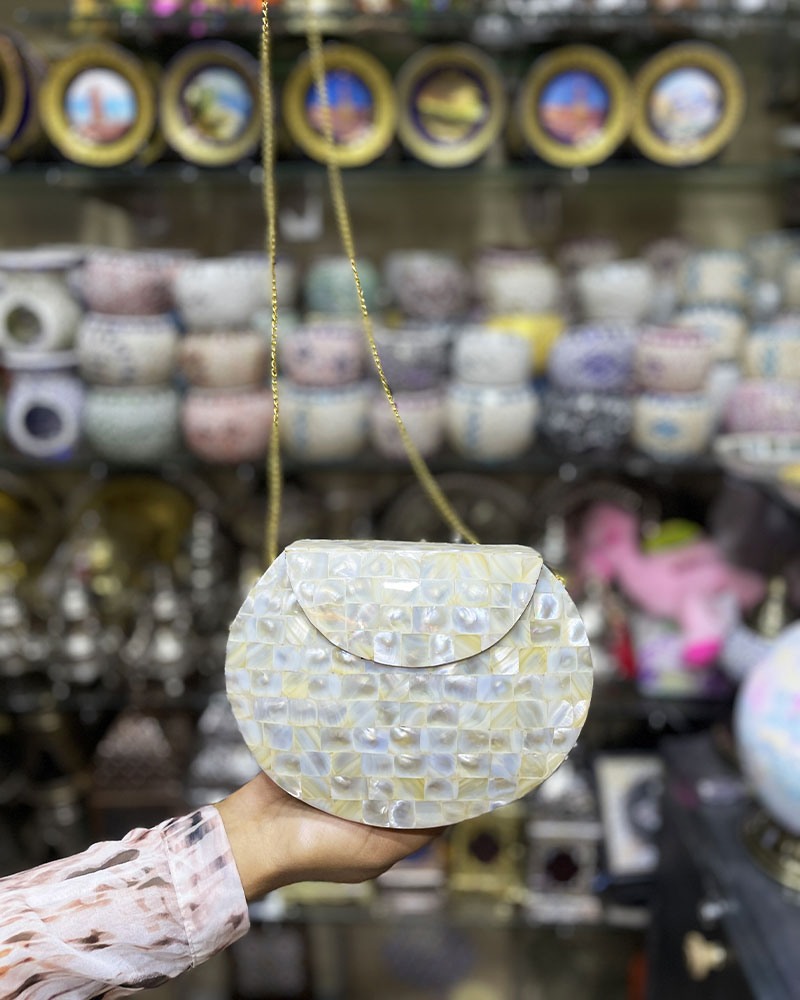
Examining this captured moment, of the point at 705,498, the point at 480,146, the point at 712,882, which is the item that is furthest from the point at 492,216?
the point at 712,882

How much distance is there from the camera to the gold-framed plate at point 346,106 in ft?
4.03

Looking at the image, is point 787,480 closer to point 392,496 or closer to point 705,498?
point 705,498

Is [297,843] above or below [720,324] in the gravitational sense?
below

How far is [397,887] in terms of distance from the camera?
1360mm

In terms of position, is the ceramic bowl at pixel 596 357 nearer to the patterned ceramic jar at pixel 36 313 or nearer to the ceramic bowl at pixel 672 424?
the ceramic bowl at pixel 672 424

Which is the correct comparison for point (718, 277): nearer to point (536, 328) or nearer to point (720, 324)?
point (720, 324)

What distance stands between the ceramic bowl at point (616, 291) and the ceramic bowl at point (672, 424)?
0.13 meters

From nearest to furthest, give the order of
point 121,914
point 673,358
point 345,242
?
point 121,914
point 345,242
point 673,358

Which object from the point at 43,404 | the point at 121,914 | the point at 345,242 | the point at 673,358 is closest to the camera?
the point at 121,914

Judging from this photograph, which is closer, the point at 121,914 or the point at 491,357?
the point at 121,914

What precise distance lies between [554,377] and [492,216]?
0.41 m

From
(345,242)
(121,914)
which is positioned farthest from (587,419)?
(121,914)

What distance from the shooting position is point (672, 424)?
46.9 inches

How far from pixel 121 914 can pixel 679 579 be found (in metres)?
1.01
